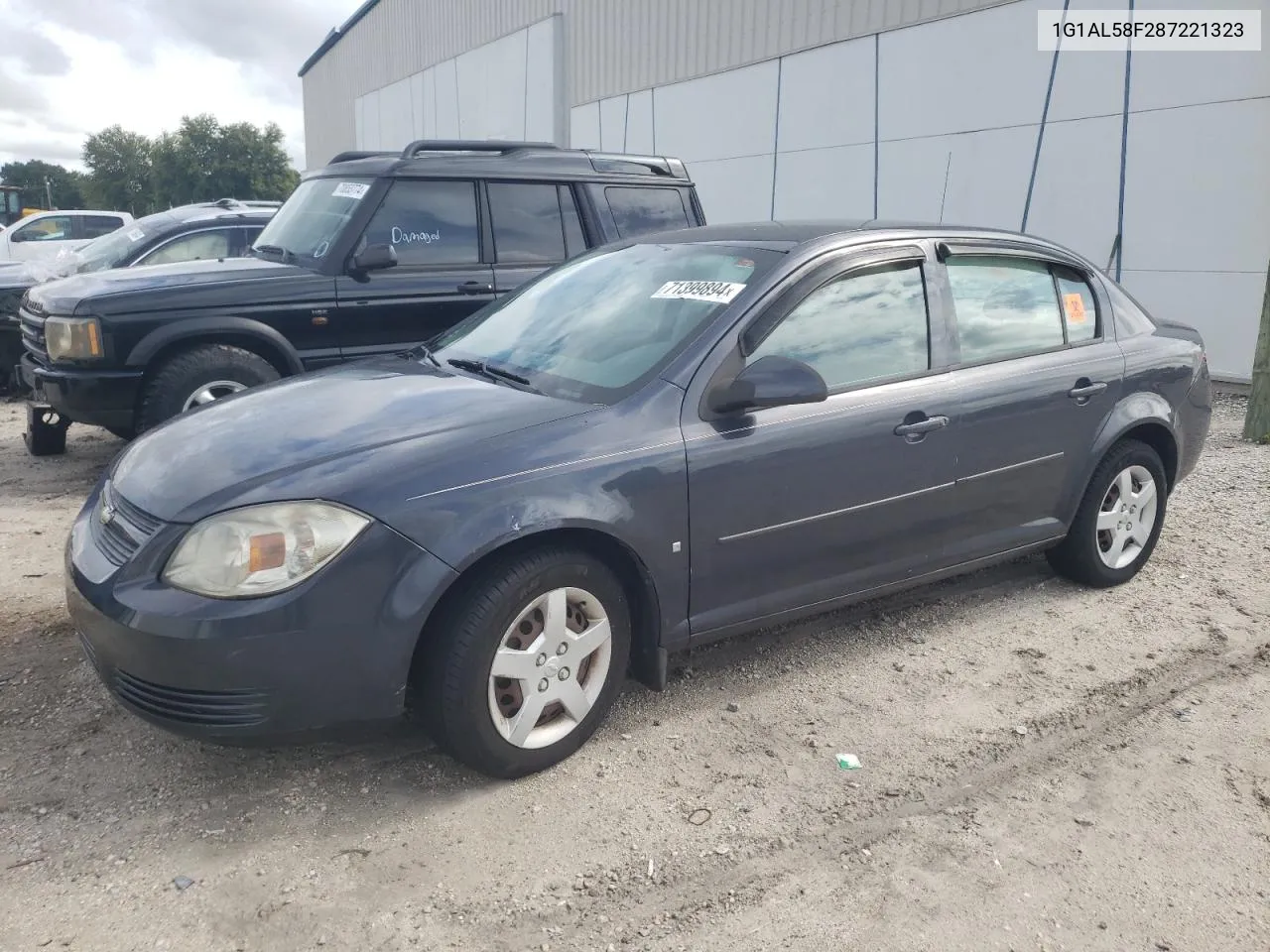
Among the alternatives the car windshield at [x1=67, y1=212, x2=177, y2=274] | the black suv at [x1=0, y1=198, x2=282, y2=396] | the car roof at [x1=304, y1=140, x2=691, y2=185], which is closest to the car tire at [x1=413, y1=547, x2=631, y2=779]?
the car roof at [x1=304, y1=140, x2=691, y2=185]

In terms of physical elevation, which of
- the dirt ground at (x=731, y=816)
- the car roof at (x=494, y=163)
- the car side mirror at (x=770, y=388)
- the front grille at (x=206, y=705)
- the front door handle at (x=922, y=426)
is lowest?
the dirt ground at (x=731, y=816)

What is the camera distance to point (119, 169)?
83.4 metres

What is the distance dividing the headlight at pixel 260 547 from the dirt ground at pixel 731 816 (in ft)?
2.30

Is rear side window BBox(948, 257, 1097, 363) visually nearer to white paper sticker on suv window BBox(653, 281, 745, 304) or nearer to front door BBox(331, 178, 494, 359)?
white paper sticker on suv window BBox(653, 281, 745, 304)

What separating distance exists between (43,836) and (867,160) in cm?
1208

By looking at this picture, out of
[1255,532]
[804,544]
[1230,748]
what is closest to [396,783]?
[804,544]

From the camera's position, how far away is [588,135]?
772 inches

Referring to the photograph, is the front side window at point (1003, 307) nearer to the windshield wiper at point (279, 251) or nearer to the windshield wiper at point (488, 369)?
the windshield wiper at point (488, 369)

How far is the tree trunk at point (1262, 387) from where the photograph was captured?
7.57 m

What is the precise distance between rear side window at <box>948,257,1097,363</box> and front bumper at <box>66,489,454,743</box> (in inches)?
93.8

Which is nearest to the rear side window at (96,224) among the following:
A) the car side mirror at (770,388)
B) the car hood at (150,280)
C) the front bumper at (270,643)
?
the car hood at (150,280)

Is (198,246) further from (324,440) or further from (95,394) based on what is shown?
(324,440)

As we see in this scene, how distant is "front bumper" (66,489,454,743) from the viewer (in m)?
2.53

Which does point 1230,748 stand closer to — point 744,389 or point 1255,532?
point 744,389
